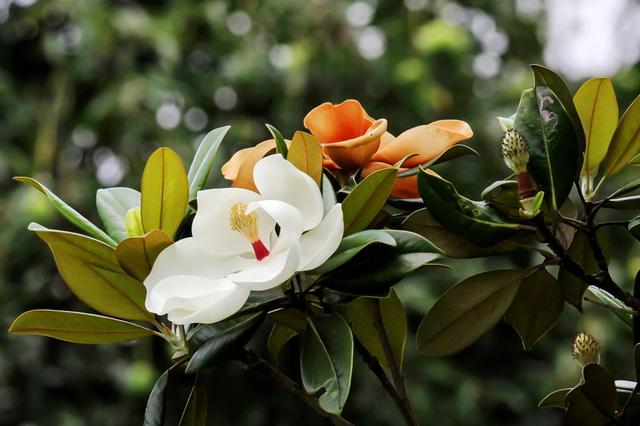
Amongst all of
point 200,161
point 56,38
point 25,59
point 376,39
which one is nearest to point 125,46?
point 56,38

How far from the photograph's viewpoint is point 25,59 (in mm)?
2797

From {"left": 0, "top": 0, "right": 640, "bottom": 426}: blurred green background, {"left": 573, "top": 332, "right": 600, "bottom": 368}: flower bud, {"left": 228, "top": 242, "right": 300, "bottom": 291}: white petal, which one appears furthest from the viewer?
{"left": 0, "top": 0, "right": 640, "bottom": 426}: blurred green background

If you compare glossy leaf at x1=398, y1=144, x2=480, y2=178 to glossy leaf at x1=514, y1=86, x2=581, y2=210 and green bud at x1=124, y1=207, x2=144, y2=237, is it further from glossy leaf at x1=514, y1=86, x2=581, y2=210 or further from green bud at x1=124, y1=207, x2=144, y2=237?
green bud at x1=124, y1=207, x2=144, y2=237

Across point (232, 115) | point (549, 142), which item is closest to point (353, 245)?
point (549, 142)

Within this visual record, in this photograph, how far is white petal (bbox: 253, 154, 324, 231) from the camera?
1.53 feet

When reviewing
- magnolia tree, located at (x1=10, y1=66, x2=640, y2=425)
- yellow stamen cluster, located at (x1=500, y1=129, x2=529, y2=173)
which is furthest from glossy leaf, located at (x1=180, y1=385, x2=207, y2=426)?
yellow stamen cluster, located at (x1=500, y1=129, x2=529, y2=173)

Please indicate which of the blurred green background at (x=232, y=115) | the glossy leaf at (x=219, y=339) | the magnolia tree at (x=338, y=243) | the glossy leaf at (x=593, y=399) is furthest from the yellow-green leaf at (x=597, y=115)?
the blurred green background at (x=232, y=115)

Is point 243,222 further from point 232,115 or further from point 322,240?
point 232,115

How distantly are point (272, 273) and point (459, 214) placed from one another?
0.33 feet

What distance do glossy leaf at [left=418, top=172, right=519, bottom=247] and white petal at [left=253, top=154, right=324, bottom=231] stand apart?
53 millimetres

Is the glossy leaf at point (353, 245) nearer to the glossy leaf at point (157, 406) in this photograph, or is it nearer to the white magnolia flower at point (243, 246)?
the white magnolia flower at point (243, 246)

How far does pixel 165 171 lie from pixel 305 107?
86.3 inches

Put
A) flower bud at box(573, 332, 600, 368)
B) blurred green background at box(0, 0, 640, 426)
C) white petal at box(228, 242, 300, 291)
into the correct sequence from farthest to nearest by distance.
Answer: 1. blurred green background at box(0, 0, 640, 426)
2. flower bud at box(573, 332, 600, 368)
3. white petal at box(228, 242, 300, 291)

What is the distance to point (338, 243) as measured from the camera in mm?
446
